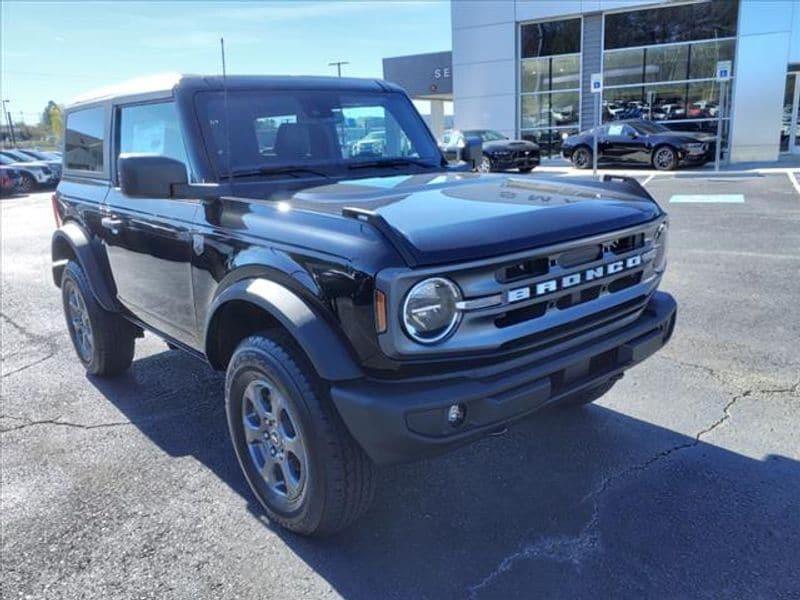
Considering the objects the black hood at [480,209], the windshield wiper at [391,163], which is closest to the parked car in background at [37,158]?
the windshield wiper at [391,163]

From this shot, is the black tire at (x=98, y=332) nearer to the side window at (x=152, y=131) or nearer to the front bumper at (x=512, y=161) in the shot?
the side window at (x=152, y=131)

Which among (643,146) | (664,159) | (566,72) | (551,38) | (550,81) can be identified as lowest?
(664,159)

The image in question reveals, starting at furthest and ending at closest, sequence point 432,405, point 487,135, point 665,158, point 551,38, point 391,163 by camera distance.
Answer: point 551,38
point 487,135
point 665,158
point 391,163
point 432,405

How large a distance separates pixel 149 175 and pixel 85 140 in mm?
2223

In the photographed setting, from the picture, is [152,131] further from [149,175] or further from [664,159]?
[664,159]

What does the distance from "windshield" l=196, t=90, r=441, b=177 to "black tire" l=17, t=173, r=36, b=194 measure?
953 inches

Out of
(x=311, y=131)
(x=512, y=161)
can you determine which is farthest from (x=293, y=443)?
(x=512, y=161)

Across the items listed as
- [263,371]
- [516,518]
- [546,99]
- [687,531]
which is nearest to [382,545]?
[516,518]

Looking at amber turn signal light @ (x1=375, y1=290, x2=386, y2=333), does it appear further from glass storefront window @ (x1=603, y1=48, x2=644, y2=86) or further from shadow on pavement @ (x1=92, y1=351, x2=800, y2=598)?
glass storefront window @ (x1=603, y1=48, x2=644, y2=86)

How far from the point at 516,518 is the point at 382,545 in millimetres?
621

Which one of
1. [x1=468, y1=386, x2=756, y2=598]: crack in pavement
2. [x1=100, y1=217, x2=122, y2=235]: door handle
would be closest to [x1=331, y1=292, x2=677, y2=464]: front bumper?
[x1=468, y1=386, x2=756, y2=598]: crack in pavement

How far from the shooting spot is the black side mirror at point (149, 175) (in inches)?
118

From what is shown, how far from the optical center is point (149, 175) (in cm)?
300

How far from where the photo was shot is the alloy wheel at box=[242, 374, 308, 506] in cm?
279
